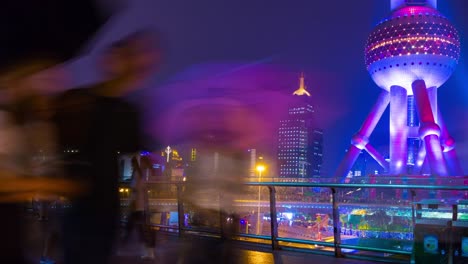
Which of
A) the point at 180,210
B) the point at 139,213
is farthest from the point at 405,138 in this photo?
the point at 139,213

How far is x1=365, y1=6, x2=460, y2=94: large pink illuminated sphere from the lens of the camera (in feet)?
277

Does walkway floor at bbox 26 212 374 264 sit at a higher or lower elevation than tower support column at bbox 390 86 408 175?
lower

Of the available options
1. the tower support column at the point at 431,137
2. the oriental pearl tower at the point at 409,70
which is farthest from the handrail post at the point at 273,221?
the oriental pearl tower at the point at 409,70

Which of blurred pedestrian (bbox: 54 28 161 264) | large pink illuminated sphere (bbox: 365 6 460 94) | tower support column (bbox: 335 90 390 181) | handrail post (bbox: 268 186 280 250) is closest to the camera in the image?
blurred pedestrian (bbox: 54 28 161 264)

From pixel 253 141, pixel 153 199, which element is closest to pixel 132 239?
pixel 253 141

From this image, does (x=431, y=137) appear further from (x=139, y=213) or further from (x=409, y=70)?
(x=139, y=213)

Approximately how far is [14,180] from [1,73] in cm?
53

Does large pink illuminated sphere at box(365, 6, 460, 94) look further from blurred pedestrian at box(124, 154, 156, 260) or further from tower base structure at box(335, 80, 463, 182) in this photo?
blurred pedestrian at box(124, 154, 156, 260)

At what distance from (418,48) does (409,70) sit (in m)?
4.42

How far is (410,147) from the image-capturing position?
324 feet

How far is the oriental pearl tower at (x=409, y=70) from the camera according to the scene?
8419 centimetres

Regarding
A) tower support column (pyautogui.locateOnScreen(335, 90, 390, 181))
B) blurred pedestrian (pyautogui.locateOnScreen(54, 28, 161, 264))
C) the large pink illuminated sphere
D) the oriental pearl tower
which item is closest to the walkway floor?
blurred pedestrian (pyautogui.locateOnScreen(54, 28, 161, 264))

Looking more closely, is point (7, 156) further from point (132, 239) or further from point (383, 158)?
point (383, 158)

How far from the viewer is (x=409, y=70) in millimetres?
85188
